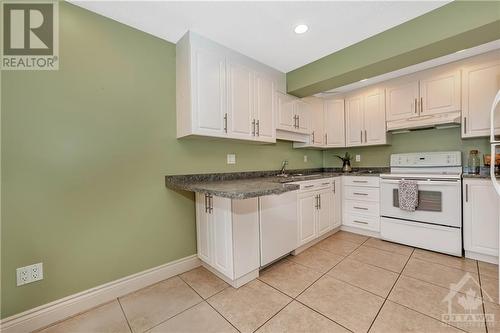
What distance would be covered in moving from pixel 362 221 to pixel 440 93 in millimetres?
1968

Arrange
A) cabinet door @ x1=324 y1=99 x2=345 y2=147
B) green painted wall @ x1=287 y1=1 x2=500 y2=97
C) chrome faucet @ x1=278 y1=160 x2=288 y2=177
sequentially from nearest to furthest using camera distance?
green painted wall @ x1=287 y1=1 x2=500 y2=97 → chrome faucet @ x1=278 y1=160 x2=288 y2=177 → cabinet door @ x1=324 y1=99 x2=345 y2=147

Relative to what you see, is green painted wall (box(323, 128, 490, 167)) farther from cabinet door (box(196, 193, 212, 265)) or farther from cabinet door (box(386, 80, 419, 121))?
cabinet door (box(196, 193, 212, 265))

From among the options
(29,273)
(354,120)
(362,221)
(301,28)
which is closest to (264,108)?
(301,28)

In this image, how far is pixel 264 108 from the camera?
2.50 metres

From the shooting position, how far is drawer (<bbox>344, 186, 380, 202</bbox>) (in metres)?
2.82

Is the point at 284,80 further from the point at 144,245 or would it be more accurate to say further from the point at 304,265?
the point at 144,245

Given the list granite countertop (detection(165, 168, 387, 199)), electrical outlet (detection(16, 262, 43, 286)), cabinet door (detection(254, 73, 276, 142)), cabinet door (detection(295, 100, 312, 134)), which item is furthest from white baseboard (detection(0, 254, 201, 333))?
cabinet door (detection(295, 100, 312, 134))

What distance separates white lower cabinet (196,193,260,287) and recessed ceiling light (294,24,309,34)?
1666mm

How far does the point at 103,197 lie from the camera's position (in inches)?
65.3

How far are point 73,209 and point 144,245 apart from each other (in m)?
0.64

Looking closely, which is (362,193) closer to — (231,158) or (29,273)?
(231,158)

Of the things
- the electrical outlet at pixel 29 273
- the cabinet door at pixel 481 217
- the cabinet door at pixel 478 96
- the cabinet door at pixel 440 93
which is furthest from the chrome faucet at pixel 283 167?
the electrical outlet at pixel 29 273

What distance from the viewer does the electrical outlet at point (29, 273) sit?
4.43 ft

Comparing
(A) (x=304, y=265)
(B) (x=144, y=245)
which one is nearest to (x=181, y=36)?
(B) (x=144, y=245)
